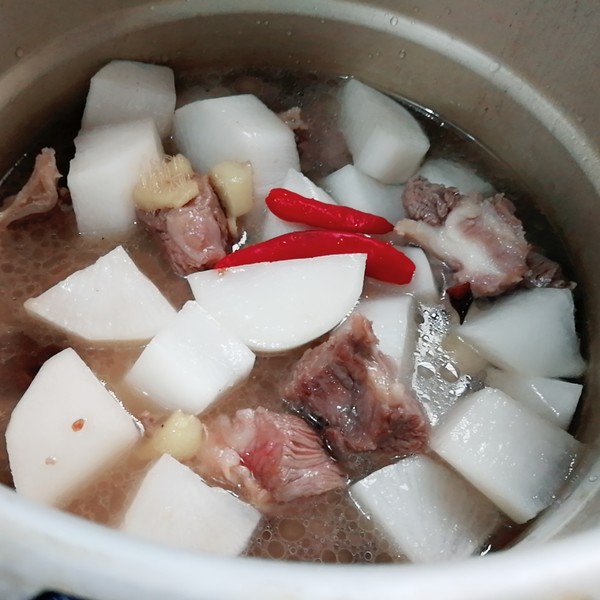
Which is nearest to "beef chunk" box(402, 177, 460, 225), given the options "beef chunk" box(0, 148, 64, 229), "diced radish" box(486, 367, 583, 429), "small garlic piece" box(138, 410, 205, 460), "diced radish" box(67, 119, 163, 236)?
"diced radish" box(486, 367, 583, 429)

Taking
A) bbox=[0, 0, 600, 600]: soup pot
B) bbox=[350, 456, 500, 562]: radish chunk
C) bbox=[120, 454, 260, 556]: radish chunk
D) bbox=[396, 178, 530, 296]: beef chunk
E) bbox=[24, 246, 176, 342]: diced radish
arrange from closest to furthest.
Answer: bbox=[120, 454, 260, 556]: radish chunk < bbox=[350, 456, 500, 562]: radish chunk < bbox=[24, 246, 176, 342]: diced radish < bbox=[396, 178, 530, 296]: beef chunk < bbox=[0, 0, 600, 600]: soup pot

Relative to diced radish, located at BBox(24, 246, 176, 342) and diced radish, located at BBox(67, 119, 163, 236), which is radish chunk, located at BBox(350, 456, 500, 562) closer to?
diced radish, located at BBox(24, 246, 176, 342)

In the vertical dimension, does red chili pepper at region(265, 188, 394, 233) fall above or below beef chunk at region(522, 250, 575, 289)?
below

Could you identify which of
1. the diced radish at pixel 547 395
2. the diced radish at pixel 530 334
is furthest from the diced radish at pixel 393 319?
the diced radish at pixel 547 395

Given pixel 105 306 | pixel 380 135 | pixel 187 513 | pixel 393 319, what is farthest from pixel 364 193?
pixel 187 513

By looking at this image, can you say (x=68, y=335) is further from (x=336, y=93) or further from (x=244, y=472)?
(x=336, y=93)

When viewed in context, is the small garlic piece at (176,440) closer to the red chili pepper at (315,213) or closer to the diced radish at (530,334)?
the red chili pepper at (315,213)

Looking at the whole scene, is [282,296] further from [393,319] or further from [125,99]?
[125,99]
